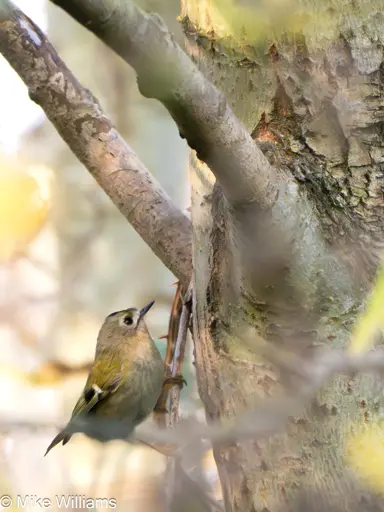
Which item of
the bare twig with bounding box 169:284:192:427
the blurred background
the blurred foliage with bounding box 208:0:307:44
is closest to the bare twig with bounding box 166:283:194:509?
the bare twig with bounding box 169:284:192:427

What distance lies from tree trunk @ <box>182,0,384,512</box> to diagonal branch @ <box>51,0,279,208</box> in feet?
0.17

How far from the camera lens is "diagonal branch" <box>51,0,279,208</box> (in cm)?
31

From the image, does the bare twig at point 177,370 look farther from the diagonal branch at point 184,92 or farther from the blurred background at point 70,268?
the blurred background at point 70,268

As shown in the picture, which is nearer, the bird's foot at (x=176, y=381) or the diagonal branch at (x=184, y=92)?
the diagonal branch at (x=184, y=92)

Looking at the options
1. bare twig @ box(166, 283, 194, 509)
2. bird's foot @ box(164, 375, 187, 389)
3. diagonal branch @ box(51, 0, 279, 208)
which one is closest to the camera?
diagonal branch @ box(51, 0, 279, 208)

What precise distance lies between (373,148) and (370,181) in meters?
0.03

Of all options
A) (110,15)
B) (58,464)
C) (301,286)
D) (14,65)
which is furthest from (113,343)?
(58,464)

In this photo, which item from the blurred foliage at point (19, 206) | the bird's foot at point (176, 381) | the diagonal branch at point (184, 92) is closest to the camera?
the diagonal branch at point (184, 92)

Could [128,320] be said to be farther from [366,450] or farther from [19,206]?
[19,206]

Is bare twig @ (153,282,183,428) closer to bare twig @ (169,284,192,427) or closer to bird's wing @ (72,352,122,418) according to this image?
bare twig @ (169,284,192,427)

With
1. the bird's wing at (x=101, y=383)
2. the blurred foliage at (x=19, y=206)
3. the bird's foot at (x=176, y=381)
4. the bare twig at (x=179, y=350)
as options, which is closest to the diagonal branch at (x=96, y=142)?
the bare twig at (x=179, y=350)

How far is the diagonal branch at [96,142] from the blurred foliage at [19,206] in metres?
1.17

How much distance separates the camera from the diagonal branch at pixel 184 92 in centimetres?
31

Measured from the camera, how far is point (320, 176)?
1.84 feet
